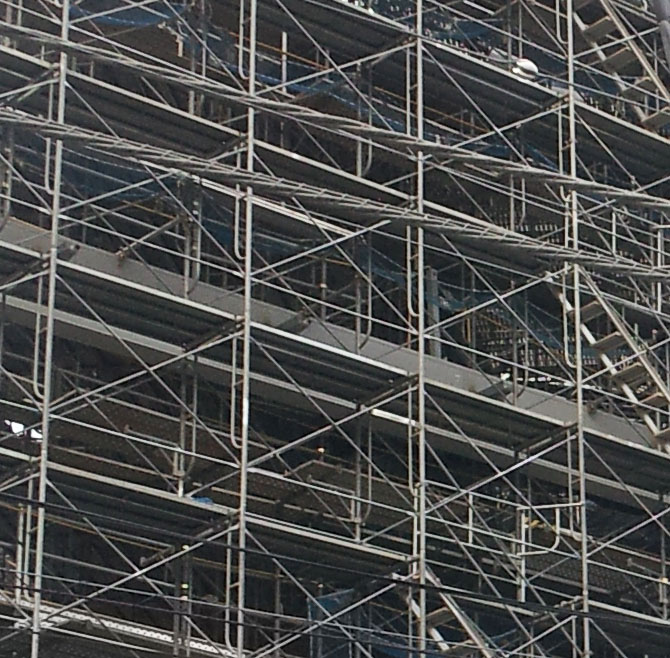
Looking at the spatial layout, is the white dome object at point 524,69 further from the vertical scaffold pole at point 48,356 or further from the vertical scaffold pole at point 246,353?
the vertical scaffold pole at point 48,356

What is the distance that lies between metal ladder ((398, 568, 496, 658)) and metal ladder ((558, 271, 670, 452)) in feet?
13.4

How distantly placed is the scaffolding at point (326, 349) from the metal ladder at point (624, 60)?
0.12 meters

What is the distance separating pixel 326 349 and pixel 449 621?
3550 millimetres

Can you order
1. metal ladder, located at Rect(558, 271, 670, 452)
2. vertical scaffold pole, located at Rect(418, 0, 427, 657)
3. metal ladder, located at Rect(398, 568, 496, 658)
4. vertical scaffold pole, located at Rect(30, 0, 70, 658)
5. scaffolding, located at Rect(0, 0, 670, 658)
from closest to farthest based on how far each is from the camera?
1. vertical scaffold pole, located at Rect(30, 0, 70, 658)
2. scaffolding, located at Rect(0, 0, 670, 658)
3. vertical scaffold pole, located at Rect(418, 0, 427, 657)
4. metal ladder, located at Rect(398, 568, 496, 658)
5. metal ladder, located at Rect(558, 271, 670, 452)

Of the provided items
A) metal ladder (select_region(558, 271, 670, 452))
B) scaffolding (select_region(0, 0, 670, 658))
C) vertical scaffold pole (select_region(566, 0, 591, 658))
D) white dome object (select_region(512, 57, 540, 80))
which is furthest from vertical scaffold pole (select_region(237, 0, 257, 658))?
metal ladder (select_region(558, 271, 670, 452))

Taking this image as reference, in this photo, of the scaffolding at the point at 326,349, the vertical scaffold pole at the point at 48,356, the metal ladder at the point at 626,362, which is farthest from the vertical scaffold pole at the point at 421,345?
the vertical scaffold pole at the point at 48,356

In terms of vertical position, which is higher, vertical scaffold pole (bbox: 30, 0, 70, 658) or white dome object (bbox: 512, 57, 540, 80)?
white dome object (bbox: 512, 57, 540, 80)

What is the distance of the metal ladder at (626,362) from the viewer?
30.5m

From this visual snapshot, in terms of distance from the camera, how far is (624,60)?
3316cm

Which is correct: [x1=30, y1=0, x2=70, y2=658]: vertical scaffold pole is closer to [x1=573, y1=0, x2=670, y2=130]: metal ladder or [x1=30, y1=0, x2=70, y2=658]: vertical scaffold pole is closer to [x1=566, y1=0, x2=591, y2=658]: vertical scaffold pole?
[x1=566, y1=0, x2=591, y2=658]: vertical scaffold pole

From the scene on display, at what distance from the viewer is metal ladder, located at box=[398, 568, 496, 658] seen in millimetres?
27172

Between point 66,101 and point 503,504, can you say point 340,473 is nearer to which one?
point 503,504

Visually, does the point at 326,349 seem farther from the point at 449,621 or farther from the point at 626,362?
the point at 626,362

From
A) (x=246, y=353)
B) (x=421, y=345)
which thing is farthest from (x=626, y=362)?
(x=246, y=353)
